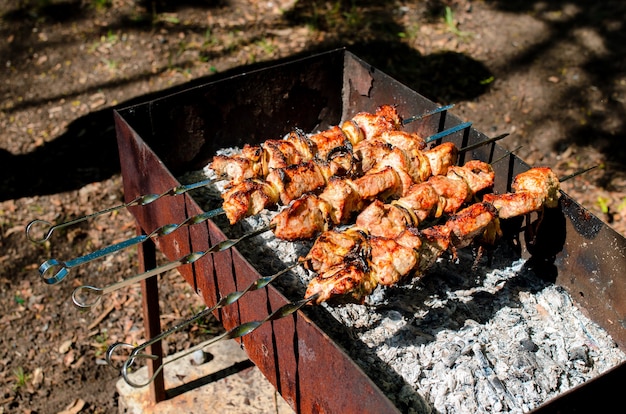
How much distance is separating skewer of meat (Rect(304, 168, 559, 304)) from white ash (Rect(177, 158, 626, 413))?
8.5 inches

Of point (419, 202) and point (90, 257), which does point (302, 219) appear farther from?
point (90, 257)

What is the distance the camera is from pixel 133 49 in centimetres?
733

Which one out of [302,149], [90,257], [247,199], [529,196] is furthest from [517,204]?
[90,257]

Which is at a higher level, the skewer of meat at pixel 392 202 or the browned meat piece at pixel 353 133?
the skewer of meat at pixel 392 202

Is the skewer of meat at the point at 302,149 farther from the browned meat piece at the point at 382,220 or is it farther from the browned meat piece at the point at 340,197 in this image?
the browned meat piece at the point at 382,220

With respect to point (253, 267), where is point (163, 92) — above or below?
below

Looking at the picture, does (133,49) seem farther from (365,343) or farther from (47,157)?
(365,343)

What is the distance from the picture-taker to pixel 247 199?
2742mm

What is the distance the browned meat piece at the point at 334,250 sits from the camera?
257 centimetres

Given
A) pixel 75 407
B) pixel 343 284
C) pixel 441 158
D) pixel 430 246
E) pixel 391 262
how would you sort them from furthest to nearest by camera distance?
pixel 75 407, pixel 441 158, pixel 430 246, pixel 391 262, pixel 343 284

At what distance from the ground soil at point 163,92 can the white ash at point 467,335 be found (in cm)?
209

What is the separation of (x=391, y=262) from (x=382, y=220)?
302 mm

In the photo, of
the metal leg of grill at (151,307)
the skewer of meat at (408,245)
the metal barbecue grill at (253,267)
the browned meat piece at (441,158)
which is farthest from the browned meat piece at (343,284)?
the metal leg of grill at (151,307)

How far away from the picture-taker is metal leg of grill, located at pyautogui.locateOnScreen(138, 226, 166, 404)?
347 cm
